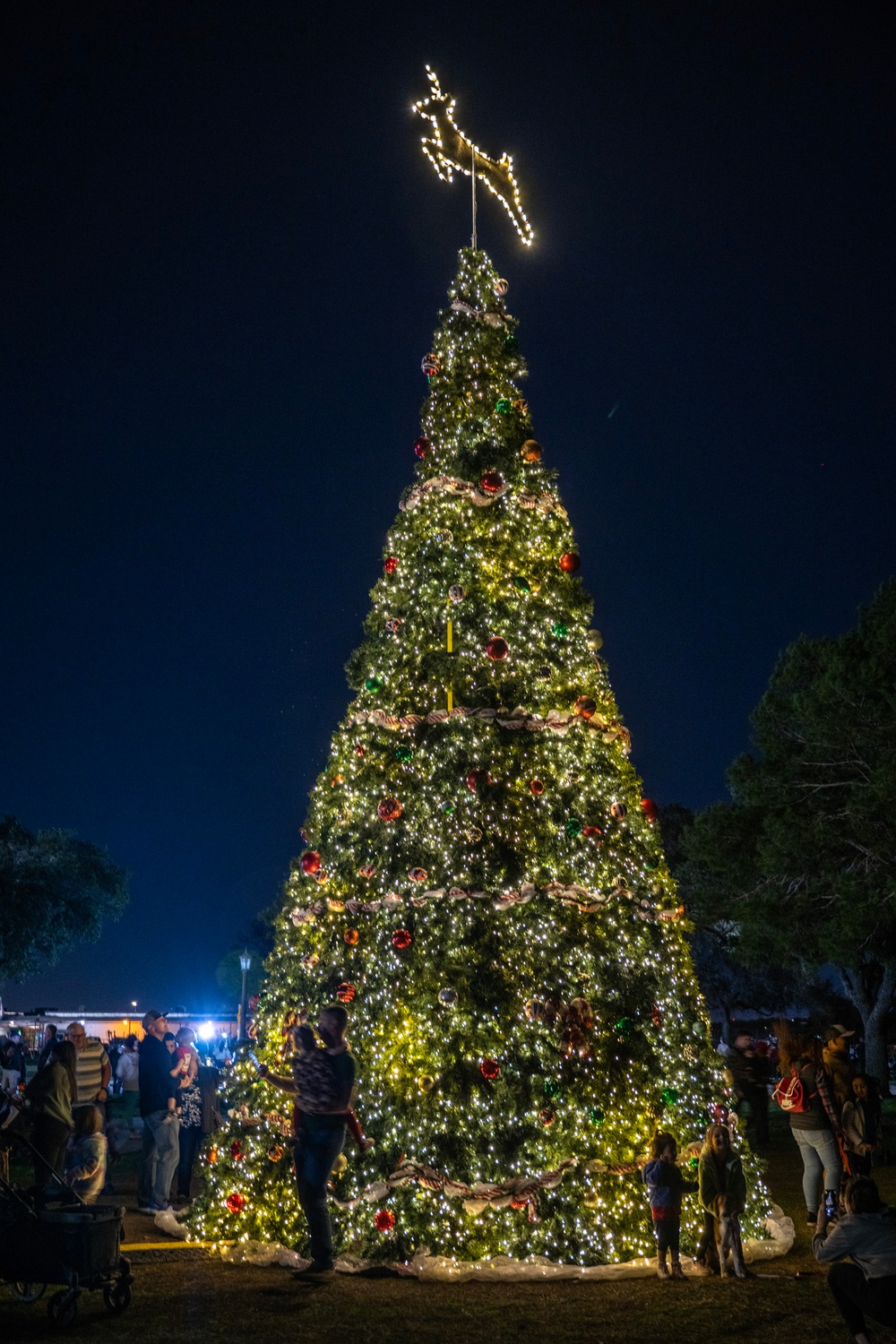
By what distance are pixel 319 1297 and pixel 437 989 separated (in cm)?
230

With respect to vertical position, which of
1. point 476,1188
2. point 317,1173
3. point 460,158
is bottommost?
point 476,1188

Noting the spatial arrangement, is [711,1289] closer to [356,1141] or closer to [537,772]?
[356,1141]

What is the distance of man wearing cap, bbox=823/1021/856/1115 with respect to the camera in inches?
399

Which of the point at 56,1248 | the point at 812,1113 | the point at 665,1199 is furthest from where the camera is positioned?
the point at 812,1113

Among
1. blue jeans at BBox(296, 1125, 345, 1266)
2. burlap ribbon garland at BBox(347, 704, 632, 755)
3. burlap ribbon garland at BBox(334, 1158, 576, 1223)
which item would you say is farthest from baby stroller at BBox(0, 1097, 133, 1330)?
burlap ribbon garland at BBox(347, 704, 632, 755)

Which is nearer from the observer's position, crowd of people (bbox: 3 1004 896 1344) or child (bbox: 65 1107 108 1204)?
crowd of people (bbox: 3 1004 896 1344)

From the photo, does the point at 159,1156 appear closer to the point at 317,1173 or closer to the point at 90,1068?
the point at 90,1068

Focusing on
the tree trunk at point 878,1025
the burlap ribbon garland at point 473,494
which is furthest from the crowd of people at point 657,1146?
the tree trunk at point 878,1025

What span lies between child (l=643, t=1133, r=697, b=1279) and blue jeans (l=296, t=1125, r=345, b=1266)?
7.19 ft

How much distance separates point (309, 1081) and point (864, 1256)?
363 centimetres

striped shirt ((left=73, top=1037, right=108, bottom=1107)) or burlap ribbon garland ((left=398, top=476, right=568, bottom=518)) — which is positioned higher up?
burlap ribbon garland ((left=398, top=476, right=568, bottom=518))

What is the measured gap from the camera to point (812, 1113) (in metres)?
9.24

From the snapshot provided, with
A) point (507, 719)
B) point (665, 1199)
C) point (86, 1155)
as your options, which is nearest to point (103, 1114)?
point (86, 1155)

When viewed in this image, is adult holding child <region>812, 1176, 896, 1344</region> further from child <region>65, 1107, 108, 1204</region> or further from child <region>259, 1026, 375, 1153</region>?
child <region>65, 1107, 108, 1204</region>
